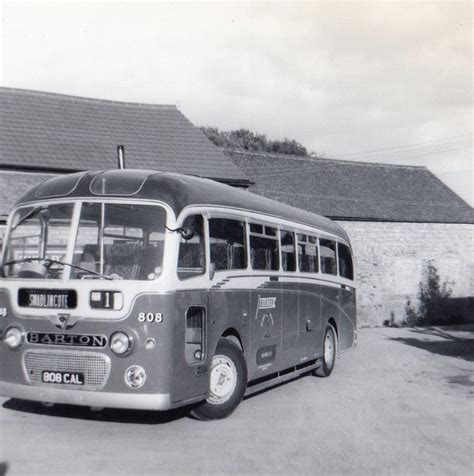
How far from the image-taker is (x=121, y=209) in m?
7.39

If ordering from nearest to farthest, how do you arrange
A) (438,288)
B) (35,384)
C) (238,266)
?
(35,384), (238,266), (438,288)

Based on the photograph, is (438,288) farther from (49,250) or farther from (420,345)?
(49,250)

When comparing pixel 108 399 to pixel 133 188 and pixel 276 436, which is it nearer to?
pixel 276 436

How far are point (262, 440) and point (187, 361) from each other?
3.85 feet

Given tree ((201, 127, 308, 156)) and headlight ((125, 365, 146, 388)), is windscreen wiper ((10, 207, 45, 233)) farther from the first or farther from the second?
tree ((201, 127, 308, 156))

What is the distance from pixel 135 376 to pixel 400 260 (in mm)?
22074

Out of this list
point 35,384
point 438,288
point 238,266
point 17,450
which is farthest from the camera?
point 438,288

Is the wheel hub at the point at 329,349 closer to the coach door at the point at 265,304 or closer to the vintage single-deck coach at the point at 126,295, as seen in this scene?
the coach door at the point at 265,304

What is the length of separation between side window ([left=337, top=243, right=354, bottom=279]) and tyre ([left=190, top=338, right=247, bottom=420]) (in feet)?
19.9

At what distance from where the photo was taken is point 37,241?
7.65 meters

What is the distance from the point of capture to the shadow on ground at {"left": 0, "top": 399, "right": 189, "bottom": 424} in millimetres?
8164

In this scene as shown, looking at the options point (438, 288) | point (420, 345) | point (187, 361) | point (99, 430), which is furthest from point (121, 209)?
point (438, 288)

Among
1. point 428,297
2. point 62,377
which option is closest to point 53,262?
point 62,377

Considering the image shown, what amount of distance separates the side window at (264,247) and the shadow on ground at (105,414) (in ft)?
7.59
